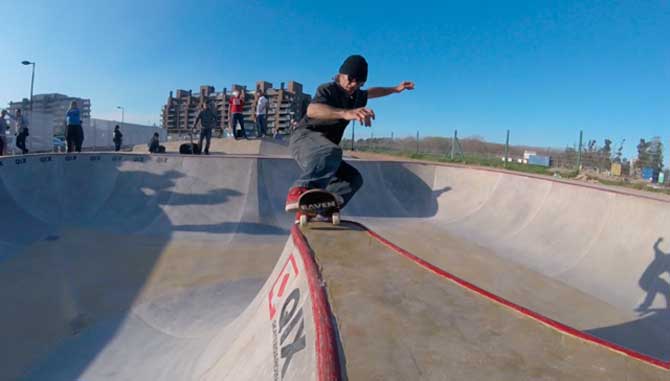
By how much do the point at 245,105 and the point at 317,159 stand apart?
2443 cm

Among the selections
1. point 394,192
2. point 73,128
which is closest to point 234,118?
point 73,128

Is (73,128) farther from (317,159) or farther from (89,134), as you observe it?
(89,134)

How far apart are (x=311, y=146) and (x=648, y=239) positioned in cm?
533

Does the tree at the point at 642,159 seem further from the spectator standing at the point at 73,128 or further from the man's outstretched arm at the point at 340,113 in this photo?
the spectator standing at the point at 73,128

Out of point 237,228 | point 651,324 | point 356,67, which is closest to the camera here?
point 356,67

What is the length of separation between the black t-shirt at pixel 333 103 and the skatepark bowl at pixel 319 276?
0.87m

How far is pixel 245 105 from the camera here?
25.8m

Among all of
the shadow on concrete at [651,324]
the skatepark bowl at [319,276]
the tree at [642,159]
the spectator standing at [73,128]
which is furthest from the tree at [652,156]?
the spectator standing at [73,128]

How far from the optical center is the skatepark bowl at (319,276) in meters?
1.28

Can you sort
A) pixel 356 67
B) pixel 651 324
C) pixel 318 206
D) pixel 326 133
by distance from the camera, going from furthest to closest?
pixel 651 324
pixel 326 133
pixel 318 206
pixel 356 67

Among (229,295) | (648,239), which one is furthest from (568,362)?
(648,239)

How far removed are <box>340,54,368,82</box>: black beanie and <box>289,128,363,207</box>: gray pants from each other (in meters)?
0.61

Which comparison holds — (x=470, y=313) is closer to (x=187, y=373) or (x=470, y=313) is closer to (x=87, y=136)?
(x=187, y=373)

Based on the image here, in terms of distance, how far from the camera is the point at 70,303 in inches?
165
